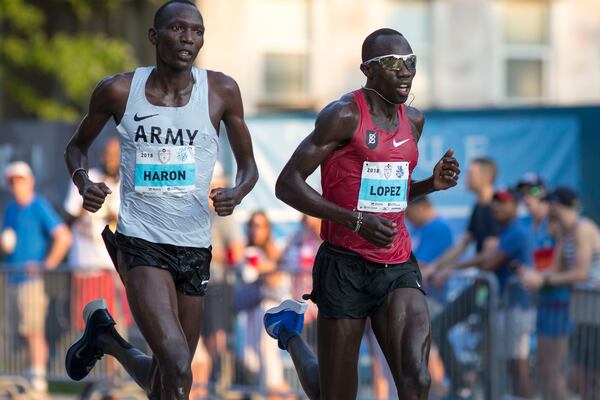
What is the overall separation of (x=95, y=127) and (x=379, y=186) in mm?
1728

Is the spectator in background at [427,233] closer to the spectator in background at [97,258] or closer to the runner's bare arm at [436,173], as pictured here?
the spectator in background at [97,258]

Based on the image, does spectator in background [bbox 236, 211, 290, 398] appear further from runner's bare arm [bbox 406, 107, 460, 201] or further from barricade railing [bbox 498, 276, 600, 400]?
runner's bare arm [bbox 406, 107, 460, 201]

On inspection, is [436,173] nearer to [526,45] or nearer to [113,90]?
[113,90]

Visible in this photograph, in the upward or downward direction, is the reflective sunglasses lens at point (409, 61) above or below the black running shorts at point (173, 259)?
above

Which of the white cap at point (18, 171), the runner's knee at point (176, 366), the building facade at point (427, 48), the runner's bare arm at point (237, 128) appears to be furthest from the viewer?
the building facade at point (427, 48)

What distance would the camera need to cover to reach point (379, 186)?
7980 mm

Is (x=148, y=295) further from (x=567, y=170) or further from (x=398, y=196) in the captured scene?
(x=567, y=170)

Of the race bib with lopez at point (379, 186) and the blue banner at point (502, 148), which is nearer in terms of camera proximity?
the race bib with lopez at point (379, 186)

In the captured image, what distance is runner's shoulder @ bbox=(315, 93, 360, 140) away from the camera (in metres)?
7.92

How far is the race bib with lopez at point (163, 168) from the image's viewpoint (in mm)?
→ 8125

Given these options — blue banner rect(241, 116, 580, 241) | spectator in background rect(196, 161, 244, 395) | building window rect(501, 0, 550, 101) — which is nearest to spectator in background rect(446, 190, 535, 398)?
blue banner rect(241, 116, 580, 241)

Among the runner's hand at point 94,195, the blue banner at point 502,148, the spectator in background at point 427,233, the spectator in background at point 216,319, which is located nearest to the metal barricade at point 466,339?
the spectator in background at point 427,233

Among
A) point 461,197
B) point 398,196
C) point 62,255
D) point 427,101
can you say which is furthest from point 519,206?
point 427,101

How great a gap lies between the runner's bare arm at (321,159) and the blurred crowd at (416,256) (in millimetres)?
3310
